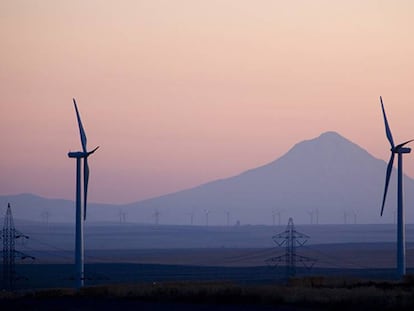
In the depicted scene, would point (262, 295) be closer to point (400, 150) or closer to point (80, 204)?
point (80, 204)

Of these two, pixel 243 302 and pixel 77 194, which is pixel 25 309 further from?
pixel 77 194

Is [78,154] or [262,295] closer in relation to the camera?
[262,295]

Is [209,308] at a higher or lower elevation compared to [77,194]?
lower

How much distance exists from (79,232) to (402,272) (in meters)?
19.8

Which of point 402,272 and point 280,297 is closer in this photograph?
point 280,297

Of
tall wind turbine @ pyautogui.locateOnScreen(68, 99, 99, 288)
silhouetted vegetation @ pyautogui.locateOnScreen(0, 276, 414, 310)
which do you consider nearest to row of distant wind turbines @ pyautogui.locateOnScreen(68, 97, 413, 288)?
tall wind turbine @ pyautogui.locateOnScreen(68, 99, 99, 288)

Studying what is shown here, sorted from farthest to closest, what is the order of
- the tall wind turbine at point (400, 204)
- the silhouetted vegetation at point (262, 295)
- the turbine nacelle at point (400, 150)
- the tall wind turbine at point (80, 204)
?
the turbine nacelle at point (400, 150)
the tall wind turbine at point (400, 204)
the tall wind turbine at point (80, 204)
the silhouetted vegetation at point (262, 295)

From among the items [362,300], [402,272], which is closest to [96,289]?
[362,300]

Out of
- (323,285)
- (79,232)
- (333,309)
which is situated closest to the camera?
(333,309)

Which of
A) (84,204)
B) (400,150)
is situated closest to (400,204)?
(400,150)

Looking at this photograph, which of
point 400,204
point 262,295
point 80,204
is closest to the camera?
point 262,295

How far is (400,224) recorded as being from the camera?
78625 millimetres

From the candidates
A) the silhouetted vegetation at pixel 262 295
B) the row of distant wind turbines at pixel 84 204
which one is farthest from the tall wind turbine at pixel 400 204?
the silhouetted vegetation at pixel 262 295

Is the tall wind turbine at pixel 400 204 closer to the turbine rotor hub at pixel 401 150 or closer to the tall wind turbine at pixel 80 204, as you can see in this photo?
the turbine rotor hub at pixel 401 150
